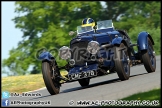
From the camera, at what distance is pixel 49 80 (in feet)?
54.6

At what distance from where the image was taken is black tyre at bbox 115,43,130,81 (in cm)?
Result: 1667

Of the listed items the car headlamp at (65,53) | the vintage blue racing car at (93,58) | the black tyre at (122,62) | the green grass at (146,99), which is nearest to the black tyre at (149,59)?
the vintage blue racing car at (93,58)

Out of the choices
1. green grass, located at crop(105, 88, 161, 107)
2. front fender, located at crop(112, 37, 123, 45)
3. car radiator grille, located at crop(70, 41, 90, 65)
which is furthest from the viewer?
car radiator grille, located at crop(70, 41, 90, 65)

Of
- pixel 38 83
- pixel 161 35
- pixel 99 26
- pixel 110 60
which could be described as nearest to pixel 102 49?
pixel 110 60

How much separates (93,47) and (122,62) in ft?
3.20

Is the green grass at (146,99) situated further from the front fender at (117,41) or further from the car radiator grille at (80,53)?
the car radiator grille at (80,53)

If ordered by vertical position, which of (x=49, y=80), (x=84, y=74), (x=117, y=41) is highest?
(x=117, y=41)

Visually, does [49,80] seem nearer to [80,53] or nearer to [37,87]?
[80,53]

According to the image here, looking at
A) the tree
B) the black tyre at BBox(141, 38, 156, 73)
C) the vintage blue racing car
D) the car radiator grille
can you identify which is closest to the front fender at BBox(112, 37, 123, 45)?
the vintage blue racing car

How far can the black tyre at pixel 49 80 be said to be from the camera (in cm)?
1667

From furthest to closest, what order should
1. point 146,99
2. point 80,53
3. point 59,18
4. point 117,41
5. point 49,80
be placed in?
point 59,18, point 80,53, point 117,41, point 49,80, point 146,99

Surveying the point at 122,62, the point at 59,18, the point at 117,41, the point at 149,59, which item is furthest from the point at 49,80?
the point at 59,18

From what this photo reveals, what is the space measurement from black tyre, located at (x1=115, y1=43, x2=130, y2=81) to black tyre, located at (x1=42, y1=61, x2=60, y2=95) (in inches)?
72.8

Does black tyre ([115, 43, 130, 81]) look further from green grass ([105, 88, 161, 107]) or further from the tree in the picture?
the tree
